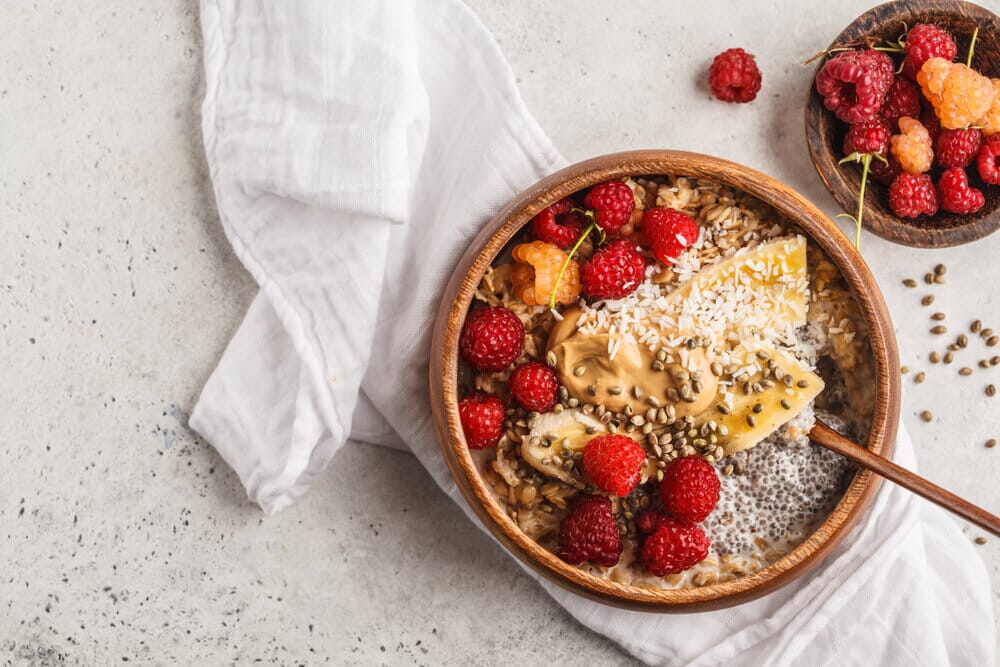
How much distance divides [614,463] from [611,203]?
42cm

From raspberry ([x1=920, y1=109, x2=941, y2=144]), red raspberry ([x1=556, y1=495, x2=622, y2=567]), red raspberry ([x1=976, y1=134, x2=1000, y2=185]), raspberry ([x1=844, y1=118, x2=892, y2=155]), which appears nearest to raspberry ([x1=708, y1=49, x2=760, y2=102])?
raspberry ([x1=844, y1=118, x2=892, y2=155])

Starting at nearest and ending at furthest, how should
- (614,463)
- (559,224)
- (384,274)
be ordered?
(614,463) → (559,224) → (384,274)

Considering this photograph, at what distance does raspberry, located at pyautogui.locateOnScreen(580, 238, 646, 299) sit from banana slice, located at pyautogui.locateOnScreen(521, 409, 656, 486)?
0.67ft

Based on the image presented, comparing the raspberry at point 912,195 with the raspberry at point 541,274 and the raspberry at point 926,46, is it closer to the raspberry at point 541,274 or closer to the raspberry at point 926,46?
the raspberry at point 926,46

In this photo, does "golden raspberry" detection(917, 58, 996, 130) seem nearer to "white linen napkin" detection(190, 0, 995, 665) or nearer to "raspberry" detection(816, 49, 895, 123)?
"raspberry" detection(816, 49, 895, 123)

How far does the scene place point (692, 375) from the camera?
1333 millimetres

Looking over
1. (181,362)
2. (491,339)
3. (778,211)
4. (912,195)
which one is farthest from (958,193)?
(181,362)

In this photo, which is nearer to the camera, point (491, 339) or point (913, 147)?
point (491, 339)

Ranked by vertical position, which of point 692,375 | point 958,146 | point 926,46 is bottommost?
point 692,375

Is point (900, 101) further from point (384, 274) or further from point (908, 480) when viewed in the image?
point (384, 274)

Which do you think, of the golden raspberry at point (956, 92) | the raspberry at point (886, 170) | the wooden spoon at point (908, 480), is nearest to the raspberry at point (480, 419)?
the wooden spoon at point (908, 480)

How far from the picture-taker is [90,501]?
158 cm

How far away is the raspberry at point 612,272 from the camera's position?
52.9 inches

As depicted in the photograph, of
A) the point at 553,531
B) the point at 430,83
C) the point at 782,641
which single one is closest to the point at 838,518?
the point at 782,641
